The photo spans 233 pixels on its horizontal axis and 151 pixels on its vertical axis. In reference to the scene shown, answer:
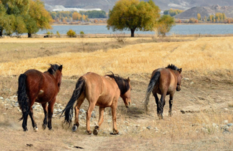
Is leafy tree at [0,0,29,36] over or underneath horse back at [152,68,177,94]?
over

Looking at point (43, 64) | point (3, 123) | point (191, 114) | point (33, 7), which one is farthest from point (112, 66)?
point (33, 7)

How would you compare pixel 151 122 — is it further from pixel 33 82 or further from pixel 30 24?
pixel 30 24

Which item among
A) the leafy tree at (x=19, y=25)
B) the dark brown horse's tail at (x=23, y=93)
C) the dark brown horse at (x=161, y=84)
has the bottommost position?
the dark brown horse at (x=161, y=84)

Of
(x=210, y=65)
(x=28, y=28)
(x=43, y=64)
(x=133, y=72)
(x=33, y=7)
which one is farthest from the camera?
(x=33, y=7)

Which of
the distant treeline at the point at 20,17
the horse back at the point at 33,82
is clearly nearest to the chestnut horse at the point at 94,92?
the horse back at the point at 33,82

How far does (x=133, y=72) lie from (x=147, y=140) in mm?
14134

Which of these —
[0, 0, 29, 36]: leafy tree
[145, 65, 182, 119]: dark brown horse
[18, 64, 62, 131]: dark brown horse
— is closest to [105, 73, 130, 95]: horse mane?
[18, 64, 62, 131]: dark brown horse

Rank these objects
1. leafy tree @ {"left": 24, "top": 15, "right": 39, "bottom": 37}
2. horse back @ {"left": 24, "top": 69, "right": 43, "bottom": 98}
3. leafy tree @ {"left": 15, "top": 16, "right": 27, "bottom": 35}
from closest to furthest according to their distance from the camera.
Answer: horse back @ {"left": 24, "top": 69, "right": 43, "bottom": 98} < leafy tree @ {"left": 15, "top": 16, "right": 27, "bottom": 35} < leafy tree @ {"left": 24, "top": 15, "right": 39, "bottom": 37}

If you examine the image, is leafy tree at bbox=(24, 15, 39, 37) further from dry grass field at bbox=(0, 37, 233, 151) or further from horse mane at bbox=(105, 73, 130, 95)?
horse mane at bbox=(105, 73, 130, 95)

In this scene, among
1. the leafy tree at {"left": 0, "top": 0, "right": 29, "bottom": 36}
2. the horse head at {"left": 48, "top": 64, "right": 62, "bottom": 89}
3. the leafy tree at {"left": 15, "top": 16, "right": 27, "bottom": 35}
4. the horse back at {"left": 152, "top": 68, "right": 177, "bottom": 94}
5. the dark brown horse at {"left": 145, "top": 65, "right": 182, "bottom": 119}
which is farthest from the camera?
the leafy tree at {"left": 15, "top": 16, "right": 27, "bottom": 35}

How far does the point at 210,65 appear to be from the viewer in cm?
2634

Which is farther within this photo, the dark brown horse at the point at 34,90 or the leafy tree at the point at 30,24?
the leafy tree at the point at 30,24

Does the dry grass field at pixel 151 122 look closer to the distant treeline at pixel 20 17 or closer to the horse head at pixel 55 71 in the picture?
the horse head at pixel 55 71

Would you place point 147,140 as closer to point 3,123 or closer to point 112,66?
point 3,123
